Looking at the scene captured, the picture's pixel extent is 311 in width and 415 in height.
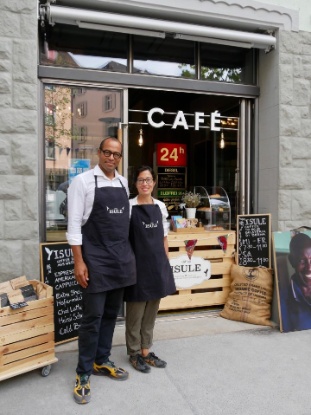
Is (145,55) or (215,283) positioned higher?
(145,55)

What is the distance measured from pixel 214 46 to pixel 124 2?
1.47m

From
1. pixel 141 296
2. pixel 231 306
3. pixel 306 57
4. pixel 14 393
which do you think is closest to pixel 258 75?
pixel 306 57

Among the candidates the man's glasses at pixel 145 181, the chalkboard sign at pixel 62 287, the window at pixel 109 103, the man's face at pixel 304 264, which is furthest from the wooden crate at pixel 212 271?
the window at pixel 109 103

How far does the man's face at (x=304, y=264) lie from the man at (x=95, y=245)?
2.34 m

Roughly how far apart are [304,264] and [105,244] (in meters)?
2.65

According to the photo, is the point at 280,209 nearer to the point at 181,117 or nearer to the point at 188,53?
the point at 181,117

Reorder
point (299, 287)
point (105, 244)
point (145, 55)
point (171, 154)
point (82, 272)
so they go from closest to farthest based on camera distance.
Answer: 1. point (82, 272)
2. point (105, 244)
3. point (299, 287)
4. point (145, 55)
5. point (171, 154)

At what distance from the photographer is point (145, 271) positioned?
3357 mm

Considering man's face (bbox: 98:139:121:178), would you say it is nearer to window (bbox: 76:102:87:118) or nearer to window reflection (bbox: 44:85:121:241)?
window reflection (bbox: 44:85:121:241)

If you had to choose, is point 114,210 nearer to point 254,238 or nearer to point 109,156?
point 109,156

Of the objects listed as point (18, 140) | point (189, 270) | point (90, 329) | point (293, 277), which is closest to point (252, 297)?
point (293, 277)

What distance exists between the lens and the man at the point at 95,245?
9.79 feet

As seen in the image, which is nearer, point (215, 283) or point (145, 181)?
point (145, 181)

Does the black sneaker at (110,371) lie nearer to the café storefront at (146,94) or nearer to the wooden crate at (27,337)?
the wooden crate at (27,337)
